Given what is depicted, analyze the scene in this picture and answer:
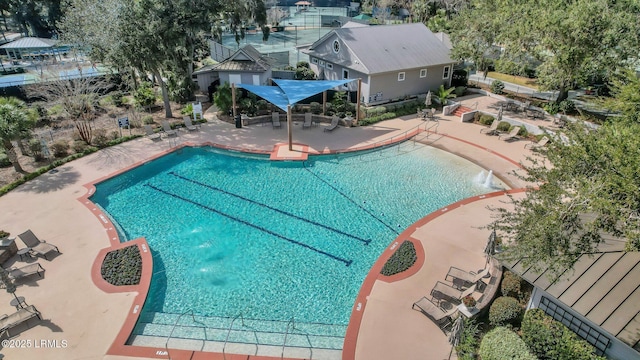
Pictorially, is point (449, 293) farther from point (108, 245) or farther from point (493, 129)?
point (493, 129)

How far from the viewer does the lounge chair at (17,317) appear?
12.1m

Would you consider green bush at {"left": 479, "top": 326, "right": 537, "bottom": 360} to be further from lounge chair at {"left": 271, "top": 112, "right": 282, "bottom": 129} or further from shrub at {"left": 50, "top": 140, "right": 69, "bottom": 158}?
shrub at {"left": 50, "top": 140, "right": 69, "bottom": 158}

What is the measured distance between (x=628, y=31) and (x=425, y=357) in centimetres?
2360

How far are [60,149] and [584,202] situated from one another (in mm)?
26107

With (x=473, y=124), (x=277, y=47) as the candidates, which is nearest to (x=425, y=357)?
(x=473, y=124)

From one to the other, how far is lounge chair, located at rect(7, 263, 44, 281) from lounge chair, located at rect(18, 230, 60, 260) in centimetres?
85

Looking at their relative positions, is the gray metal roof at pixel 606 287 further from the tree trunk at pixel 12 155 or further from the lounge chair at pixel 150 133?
the tree trunk at pixel 12 155

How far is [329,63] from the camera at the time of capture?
33312 mm

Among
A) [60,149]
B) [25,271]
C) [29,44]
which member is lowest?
[25,271]

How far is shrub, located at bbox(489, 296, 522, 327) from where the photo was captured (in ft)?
39.8

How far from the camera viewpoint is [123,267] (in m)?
14.9

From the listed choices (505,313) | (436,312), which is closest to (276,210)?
(436,312)

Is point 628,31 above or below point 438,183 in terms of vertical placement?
above

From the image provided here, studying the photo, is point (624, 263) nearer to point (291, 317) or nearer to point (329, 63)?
point (291, 317)
